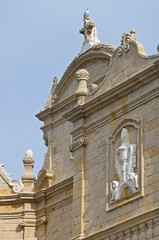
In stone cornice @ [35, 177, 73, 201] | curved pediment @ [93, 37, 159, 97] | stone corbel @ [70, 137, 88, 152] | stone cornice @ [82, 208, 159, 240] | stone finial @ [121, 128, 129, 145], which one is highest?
curved pediment @ [93, 37, 159, 97]

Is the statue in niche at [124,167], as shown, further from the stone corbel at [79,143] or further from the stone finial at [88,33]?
the stone finial at [88,33]

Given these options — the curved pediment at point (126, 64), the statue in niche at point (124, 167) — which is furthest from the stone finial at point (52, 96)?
the statue in niche at point (124, 167)

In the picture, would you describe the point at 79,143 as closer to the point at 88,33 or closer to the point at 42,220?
the point at 42,220

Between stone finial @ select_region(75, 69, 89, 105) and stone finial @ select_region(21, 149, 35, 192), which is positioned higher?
stone finial @ select_region(75, 69, 89, 105)

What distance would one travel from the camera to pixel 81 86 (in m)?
27.7

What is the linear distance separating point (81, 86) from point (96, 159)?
249 cm

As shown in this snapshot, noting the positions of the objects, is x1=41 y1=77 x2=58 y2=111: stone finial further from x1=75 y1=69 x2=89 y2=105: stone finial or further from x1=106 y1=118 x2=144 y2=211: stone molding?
x1=106 y1=118 x2=144 y2=211: stone molding

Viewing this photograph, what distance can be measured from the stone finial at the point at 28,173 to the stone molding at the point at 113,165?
5.27 meters

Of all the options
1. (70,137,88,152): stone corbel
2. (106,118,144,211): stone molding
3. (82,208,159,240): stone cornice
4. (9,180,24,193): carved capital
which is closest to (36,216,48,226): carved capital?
(9,180,24,193): carved capital

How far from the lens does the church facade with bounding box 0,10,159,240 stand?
80.0ft

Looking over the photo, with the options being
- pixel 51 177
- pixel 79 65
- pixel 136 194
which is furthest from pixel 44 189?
pixel 136 194

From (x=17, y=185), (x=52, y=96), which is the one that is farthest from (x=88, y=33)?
(x=17, y=185)

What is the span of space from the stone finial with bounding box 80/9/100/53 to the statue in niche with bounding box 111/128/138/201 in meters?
5.75

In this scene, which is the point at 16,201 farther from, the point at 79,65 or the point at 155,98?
the point at 155,98
